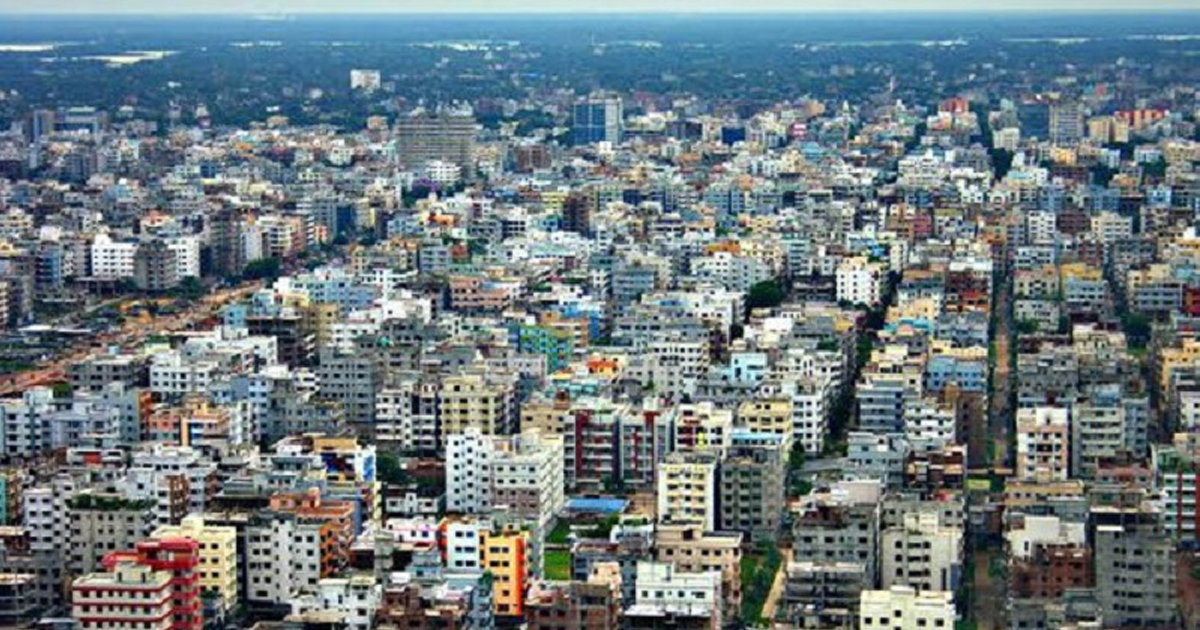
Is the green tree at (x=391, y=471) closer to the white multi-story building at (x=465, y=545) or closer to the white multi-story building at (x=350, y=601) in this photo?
the white multi-story building at (x=465, y=545)

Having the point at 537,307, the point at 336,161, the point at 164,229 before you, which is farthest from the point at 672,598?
the point at 336,161

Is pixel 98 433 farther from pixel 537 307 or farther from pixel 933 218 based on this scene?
pixel 933 218

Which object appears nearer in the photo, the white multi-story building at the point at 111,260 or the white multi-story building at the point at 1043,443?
the white multi-story building at the point at 1043,443

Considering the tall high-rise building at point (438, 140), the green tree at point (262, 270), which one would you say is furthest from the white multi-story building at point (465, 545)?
the tall high-rise building at point (438, 140)

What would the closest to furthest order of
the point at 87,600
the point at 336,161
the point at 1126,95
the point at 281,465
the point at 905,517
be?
the point at 87,600
the point at 905,517
the point at 281,465
the point at 336,161
the point at 1126,95

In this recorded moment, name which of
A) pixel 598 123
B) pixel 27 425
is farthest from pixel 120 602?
pixel 598 123

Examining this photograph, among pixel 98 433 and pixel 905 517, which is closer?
→ pixel 905 517
